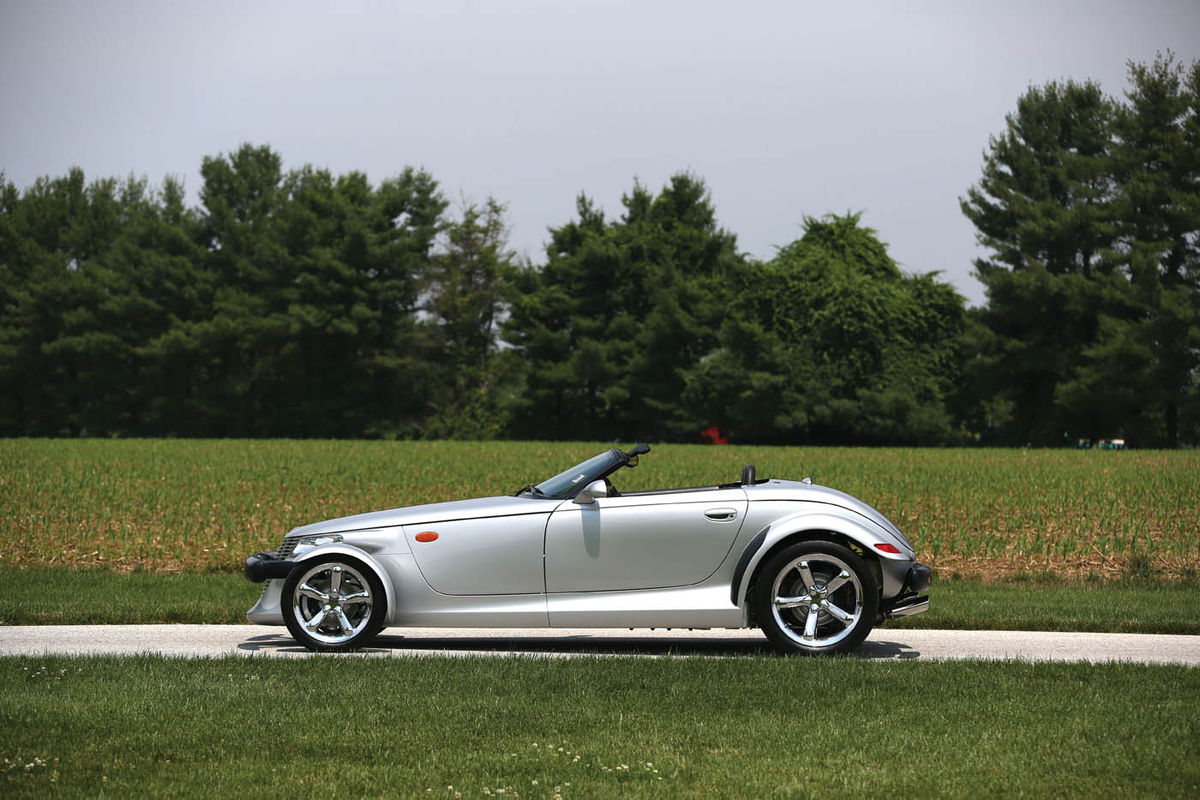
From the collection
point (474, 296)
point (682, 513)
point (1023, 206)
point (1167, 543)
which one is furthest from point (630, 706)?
point (474, 296)

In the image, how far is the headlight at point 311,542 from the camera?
8805mm

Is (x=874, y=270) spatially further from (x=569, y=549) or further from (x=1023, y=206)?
(x=569, y=549)

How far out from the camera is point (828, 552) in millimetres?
Result: 8398

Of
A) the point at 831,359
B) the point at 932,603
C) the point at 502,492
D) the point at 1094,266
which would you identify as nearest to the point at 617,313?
Result: the point at 831,359

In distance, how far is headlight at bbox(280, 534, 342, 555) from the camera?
28.9ft

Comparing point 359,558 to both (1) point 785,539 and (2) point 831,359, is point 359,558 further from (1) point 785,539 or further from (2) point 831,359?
(2) point 831,359

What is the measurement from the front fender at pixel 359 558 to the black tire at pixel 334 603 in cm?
3

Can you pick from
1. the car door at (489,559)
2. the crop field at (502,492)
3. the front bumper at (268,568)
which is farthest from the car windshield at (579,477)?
the crop field at (502,492)

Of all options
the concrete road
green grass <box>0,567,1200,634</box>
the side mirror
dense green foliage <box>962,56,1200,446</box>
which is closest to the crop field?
green grass <box>0,567,1200,634</box>

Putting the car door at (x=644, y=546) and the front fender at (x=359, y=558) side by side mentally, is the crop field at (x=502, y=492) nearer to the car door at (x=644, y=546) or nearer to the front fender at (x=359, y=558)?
the front fender at (x=359, y=558)

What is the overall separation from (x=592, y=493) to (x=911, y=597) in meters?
2.41

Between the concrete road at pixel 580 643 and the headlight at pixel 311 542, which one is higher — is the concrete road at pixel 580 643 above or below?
below

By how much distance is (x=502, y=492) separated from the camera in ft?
72.8

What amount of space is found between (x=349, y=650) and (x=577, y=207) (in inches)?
2573
